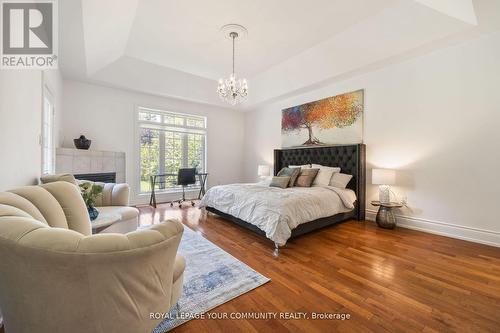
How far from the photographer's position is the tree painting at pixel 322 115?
13.1 feet

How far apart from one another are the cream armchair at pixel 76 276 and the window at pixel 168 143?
14.7ft

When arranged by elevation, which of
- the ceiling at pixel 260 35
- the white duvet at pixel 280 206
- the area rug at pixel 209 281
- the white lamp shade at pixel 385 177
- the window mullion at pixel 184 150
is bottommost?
the area rug at pixel 209 281

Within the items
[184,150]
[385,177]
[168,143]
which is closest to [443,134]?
[385,177]

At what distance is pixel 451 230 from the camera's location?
2.93 metres

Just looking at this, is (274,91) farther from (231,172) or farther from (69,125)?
(69,125)

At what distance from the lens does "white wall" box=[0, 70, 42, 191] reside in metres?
1.44

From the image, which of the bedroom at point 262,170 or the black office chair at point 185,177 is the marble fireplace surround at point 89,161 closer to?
the bedroom at point 262,170

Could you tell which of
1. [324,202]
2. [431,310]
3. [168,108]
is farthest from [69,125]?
[431,310]

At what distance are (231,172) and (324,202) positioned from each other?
12.5 ft

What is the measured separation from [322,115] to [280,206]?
2753mm

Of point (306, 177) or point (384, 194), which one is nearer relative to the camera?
point (384, 194)

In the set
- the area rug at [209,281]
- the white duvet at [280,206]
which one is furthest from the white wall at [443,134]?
the area rug at [209,281]

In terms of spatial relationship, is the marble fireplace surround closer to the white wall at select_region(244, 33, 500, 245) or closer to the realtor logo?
the realtor logo

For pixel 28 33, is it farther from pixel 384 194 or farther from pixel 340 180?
pixel 384 194
